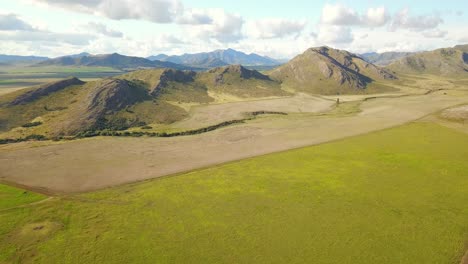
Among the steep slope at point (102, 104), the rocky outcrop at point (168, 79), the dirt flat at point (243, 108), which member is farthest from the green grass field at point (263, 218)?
the rocky outcrop at point (168, 79)

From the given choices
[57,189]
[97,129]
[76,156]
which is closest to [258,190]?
[57,189]

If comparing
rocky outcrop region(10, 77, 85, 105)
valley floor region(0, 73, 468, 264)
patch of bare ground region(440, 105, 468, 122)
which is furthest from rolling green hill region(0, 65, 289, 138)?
patch of bare ground region(440, 105, 468, 122)

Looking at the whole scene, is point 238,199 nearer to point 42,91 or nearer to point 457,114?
point 457,114

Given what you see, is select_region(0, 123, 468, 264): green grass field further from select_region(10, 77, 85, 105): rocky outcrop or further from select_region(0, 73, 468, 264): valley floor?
select_region(10, 77, 85, 105): rocky outcrop

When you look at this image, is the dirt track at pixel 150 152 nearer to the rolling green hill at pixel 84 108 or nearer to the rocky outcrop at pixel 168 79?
the rolling green hill at pixel 84 108

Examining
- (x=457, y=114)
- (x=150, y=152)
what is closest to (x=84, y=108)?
(x=150, y=152)

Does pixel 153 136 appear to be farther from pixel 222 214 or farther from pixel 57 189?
pixel 222 214
